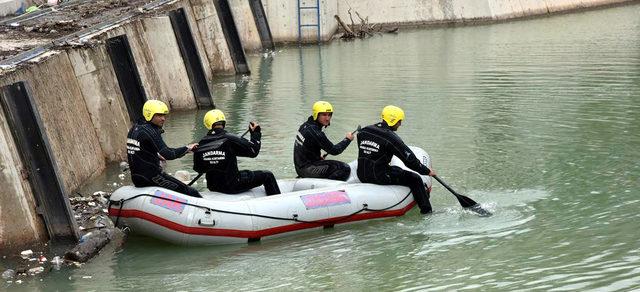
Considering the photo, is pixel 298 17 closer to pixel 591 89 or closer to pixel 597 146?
pixel 591 89

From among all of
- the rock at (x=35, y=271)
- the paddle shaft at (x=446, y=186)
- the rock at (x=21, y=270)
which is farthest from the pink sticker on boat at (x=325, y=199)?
the rock at (x=21, y=270)

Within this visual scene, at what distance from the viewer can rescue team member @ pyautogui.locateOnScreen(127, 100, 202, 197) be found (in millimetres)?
13312

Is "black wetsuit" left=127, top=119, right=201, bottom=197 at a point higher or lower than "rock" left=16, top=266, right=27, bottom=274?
higher

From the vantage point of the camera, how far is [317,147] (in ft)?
48.9

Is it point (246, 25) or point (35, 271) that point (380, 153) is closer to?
point (35, 271)

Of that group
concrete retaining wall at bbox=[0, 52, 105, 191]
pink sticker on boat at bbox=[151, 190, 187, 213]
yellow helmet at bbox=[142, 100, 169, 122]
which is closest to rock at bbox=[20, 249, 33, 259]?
pink sticker on boat at bbox=[151, 190, 187, 213]

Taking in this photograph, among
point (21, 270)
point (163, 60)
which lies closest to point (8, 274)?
point (21, 270)

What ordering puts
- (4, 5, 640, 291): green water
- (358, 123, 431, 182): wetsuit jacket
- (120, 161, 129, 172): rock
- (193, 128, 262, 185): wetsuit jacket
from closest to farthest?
(4, 5, 640, 291): green water, (193, 128, 262, 185): wetsuit jacket, (358, 123, 431, 182): wetsuit jacket, (120, 161, 129, 172): rock

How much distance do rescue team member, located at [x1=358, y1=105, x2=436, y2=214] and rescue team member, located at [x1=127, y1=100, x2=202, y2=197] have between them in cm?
242

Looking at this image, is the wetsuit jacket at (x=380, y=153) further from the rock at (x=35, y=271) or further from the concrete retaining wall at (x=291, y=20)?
the concrete retaining wall at (x=291, y=20)

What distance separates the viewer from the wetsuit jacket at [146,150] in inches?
524

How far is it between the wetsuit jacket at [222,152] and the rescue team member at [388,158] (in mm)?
1551

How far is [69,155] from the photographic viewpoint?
1593 cm

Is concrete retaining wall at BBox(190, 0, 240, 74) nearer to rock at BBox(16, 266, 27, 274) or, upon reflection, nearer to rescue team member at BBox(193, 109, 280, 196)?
rescue team member at BBox(193, 109, 280, 196)
